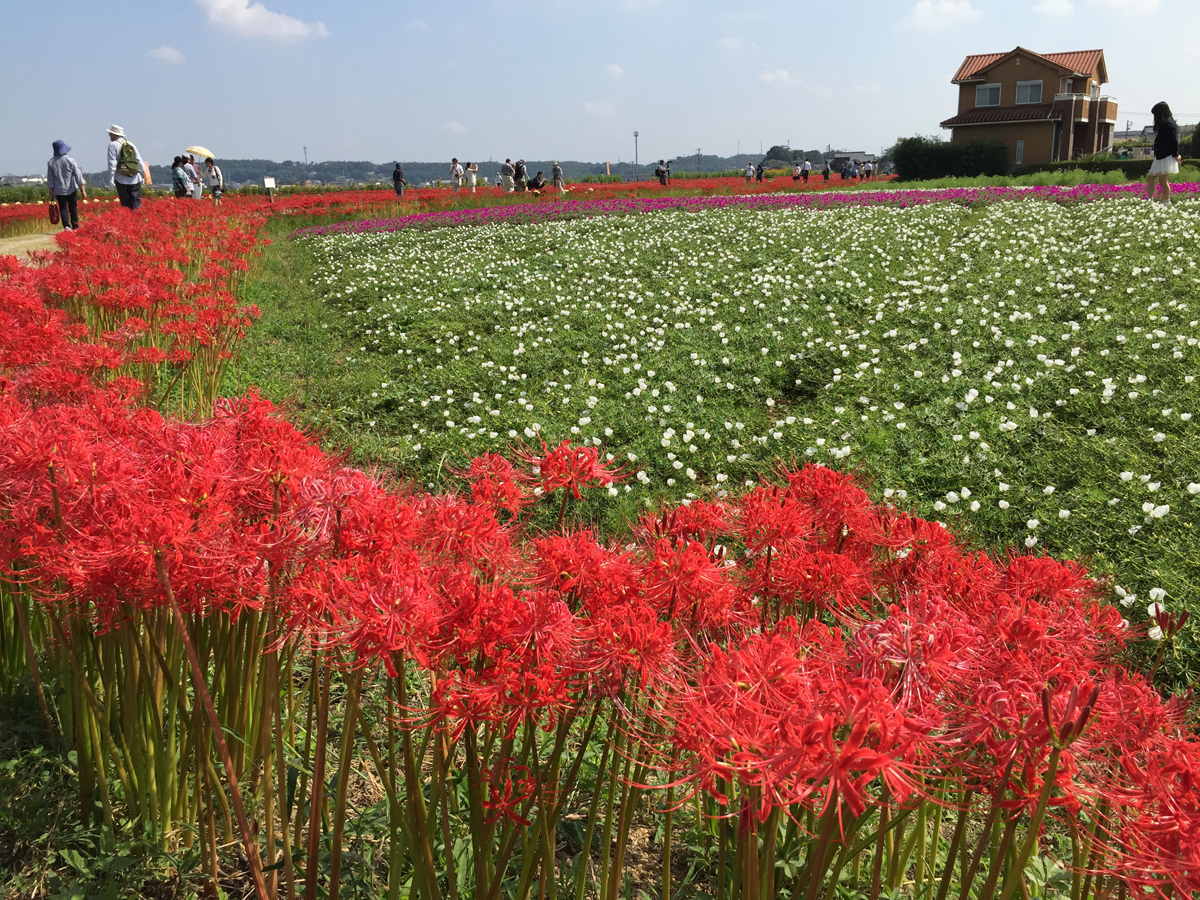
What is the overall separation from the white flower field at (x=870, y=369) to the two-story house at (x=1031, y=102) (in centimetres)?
3920

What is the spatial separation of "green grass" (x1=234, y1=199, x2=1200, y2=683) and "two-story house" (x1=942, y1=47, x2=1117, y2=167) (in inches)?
1551

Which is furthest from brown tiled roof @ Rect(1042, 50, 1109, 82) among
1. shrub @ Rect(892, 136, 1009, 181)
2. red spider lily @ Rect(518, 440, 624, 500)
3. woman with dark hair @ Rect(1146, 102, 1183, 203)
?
red spider lily @ Rect(518, 440, 624, 500)

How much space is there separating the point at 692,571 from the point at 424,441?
5481 millimetres

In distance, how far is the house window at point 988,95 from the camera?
49.5 meters

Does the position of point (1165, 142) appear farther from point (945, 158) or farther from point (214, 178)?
point (214, 178)

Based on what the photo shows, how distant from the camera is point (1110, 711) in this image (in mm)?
1299

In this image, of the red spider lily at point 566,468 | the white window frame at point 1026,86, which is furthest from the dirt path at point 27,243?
the white window frame at point 1026,86

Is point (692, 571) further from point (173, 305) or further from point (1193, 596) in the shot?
point (173, 305)

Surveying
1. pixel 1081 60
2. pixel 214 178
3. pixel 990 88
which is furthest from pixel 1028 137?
pixel 214 178

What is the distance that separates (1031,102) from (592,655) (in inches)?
2291

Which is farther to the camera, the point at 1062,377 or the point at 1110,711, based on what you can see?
the point at 1062,377

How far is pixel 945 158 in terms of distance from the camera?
38250mm

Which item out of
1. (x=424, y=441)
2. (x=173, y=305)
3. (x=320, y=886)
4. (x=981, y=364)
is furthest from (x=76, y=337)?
(x=981, y=364)

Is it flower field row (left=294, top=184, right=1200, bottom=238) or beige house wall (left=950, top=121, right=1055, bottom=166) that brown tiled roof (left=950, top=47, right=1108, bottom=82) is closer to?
beige house wall (left=950, top=121, right=1055, bottom=166)
